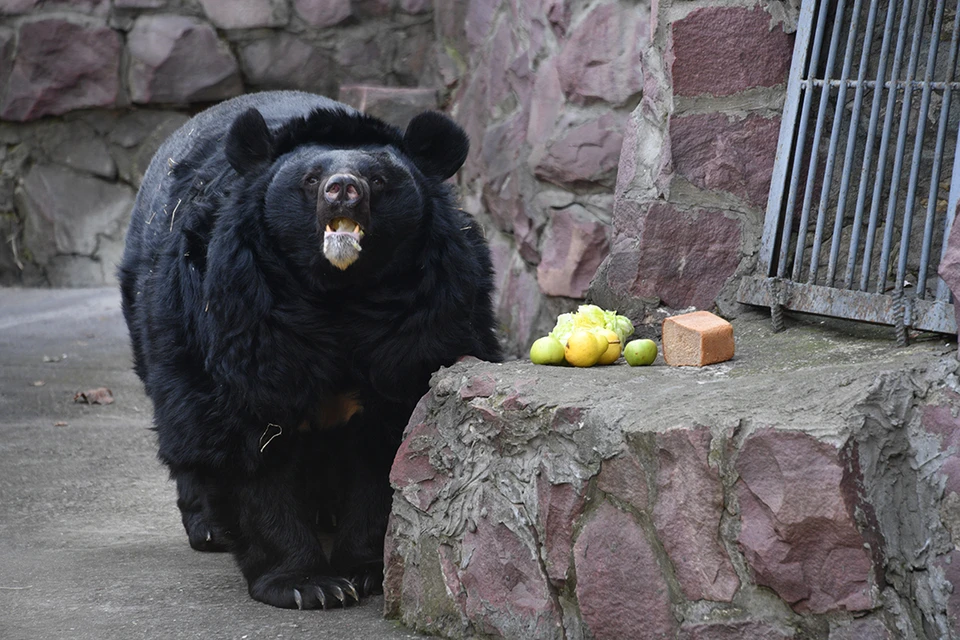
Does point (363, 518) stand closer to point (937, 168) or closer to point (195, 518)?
point (195, 518)

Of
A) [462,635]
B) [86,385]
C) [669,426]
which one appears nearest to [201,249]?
[462,635]

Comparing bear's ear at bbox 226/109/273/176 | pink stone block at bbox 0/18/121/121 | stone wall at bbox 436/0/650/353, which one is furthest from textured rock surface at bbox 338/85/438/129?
bear's ear at bbox 226/109/273/176

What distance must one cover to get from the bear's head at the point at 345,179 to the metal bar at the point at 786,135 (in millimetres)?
845

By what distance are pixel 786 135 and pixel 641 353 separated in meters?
0.81

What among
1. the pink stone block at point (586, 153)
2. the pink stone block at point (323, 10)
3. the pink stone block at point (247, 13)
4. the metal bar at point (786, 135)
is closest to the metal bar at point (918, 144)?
the metal bar at point (786, 135)

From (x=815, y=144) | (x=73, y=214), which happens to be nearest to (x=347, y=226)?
(x=815, y=144)

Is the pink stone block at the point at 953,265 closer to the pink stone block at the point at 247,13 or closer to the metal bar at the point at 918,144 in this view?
the metal bar at the point at 918,144

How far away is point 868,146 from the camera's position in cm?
320

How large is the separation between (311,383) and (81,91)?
509 cm

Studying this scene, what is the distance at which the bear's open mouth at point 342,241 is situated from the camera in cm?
291

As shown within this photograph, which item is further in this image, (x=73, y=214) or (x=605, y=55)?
(x=73, y=214)

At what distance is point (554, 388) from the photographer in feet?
8.99

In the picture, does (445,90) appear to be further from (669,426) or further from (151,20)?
(669,426)

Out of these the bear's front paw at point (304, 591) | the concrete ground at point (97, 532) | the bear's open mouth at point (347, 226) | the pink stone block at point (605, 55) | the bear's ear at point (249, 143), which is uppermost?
the pink stone block at point (605, 55)
